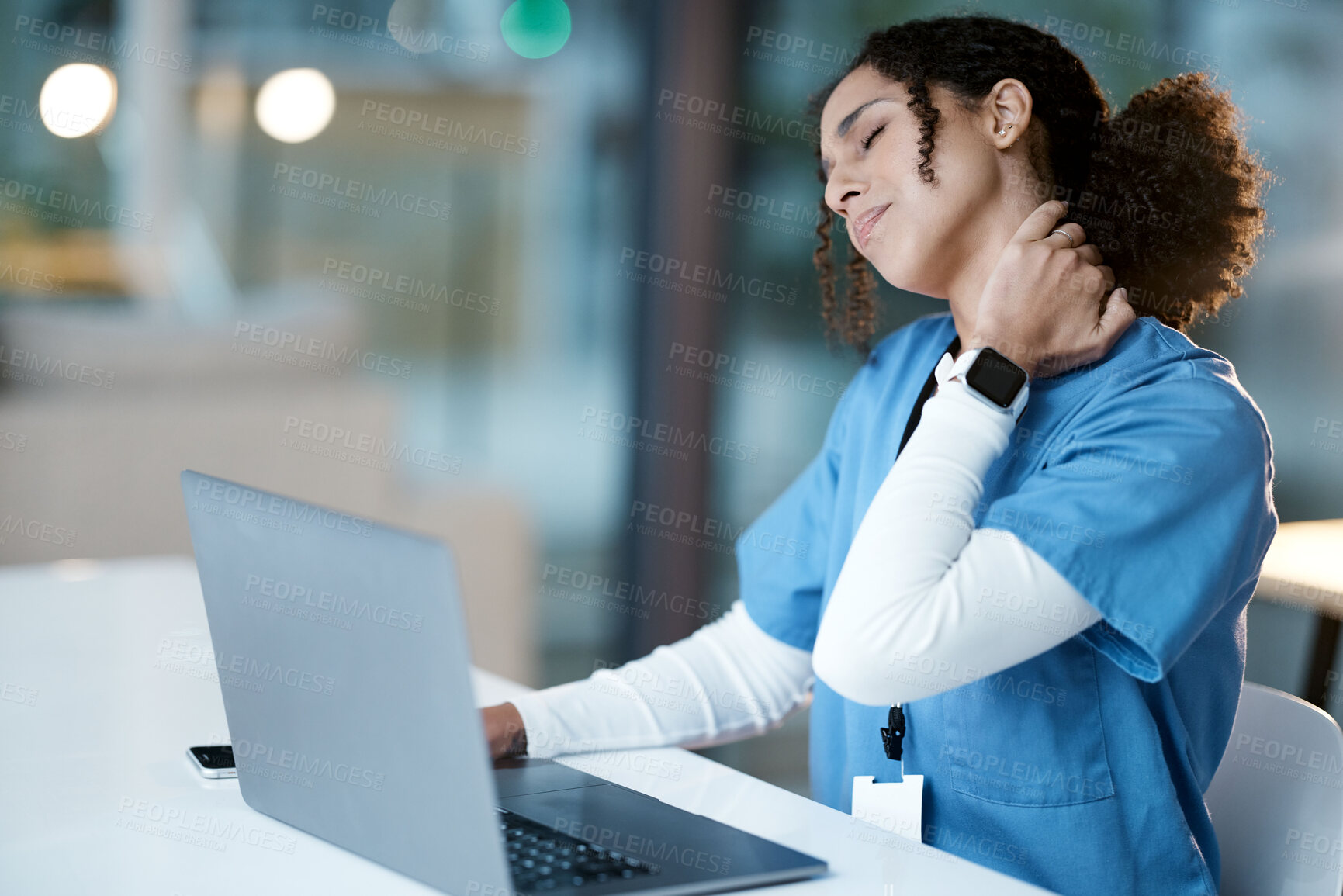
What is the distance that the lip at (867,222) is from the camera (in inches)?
45.7

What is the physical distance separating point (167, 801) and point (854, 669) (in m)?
0.51

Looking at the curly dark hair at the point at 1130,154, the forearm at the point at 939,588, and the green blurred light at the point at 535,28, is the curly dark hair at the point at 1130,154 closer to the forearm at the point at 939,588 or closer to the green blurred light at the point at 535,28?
the forearm at the point at 939,588

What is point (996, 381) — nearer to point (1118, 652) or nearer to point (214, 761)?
point (1118, 652)

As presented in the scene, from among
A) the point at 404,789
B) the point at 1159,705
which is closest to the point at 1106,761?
the point at 1159,705

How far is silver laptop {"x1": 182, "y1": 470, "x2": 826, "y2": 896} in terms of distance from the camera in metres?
0.68

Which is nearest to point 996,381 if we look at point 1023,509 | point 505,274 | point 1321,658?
point 1023,509

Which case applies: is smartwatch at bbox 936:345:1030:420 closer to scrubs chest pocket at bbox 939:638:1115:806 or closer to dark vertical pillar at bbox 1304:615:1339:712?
scrubs chest pocket at bbox 939:638:1115:806

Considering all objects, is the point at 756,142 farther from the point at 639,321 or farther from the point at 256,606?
the point at 256,606

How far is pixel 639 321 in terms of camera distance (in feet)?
10.2

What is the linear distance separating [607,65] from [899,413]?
82.6 inches

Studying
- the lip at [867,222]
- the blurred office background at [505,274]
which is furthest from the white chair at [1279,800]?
the blurred office background at [505,274]

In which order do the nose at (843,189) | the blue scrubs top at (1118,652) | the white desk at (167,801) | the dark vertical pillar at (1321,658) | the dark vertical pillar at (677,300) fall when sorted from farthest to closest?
the dark vertical pillar at (677,300) < the dark vertical pillar at (1321,658) < the nose at (843,189) < the blue scrubs top at (1118,652) < the white desk at (167,801)

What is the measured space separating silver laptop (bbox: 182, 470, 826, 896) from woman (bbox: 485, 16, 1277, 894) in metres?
0.21

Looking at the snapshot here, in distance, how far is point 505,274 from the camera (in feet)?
10.6
